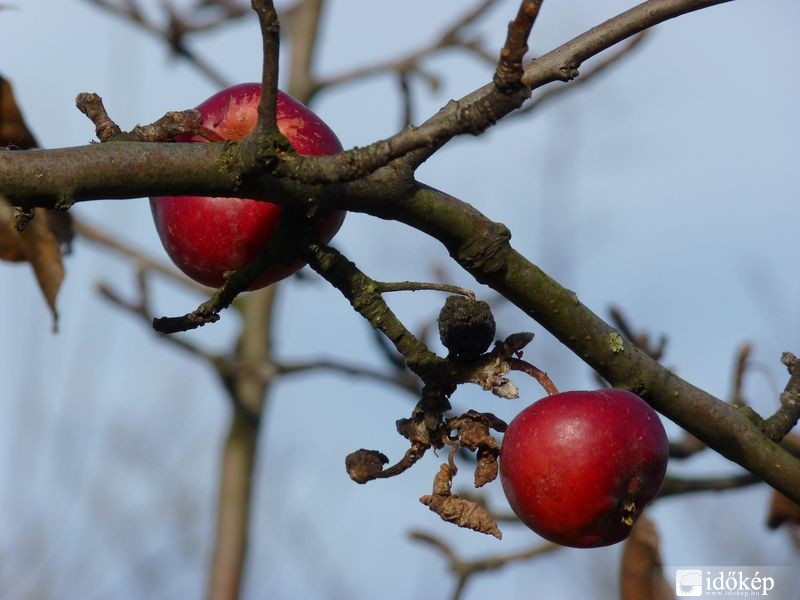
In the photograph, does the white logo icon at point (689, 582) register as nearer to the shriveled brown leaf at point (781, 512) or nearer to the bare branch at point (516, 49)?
the shriveled brown leaf at point (781, 512)

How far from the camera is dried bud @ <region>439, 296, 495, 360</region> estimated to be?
4.88ft

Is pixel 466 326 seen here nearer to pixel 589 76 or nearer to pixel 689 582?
pixel 689 582

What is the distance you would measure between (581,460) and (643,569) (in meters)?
0.57

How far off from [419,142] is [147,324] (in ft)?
8.21

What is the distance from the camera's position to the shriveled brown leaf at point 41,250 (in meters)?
1.98

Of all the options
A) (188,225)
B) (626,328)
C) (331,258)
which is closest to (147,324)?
(626,328)

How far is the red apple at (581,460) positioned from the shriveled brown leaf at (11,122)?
3.85ft

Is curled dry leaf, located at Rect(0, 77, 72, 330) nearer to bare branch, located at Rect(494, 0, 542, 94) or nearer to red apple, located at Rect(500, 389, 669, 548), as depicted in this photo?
red apple, located at Rect(500, 389, 669, 548)

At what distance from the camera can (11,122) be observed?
210 cm

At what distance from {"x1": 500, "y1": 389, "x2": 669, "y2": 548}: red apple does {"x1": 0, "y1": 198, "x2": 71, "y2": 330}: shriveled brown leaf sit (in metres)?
0.95

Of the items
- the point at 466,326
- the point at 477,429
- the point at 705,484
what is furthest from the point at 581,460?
the point at 705,484

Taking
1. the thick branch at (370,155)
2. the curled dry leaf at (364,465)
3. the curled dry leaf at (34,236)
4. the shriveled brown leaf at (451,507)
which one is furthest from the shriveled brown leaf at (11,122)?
the shriveled brown leaf at (451,507)

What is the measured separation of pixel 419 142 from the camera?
1.24 metres

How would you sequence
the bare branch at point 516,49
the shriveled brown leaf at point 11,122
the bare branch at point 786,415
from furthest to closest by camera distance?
the shriveled brown leaf at point 11,122 < the bare branch at point 786,415 < the bare branch at point 516,49
